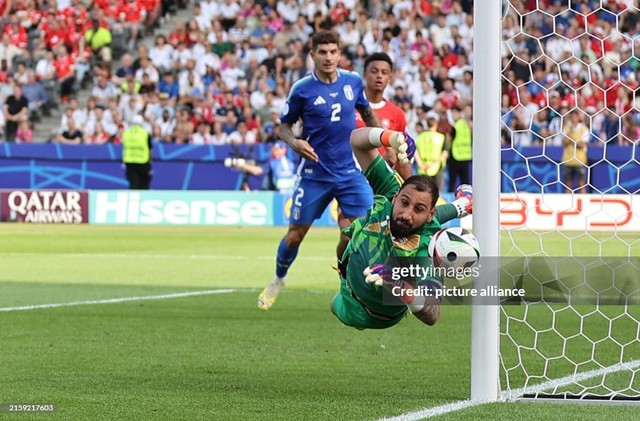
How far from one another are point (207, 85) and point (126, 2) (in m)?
4.71

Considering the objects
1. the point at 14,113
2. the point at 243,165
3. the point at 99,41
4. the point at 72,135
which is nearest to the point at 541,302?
the point at 243,165

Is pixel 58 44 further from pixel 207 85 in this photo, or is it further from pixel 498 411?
pixel 498 411

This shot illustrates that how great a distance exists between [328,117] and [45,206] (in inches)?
621

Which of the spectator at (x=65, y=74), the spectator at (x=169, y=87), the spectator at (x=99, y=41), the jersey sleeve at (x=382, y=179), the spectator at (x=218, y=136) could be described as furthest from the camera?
the spectator at (x=99, y=41)

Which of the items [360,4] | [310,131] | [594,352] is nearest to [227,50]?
[360,4]

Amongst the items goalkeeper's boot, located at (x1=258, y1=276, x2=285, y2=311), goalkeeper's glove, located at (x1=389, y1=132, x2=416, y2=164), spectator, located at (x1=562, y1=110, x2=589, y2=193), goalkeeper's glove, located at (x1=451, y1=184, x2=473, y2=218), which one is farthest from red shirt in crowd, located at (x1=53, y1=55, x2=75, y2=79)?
goalkeeper's glove, located at (x1=389, y1=132, x2=416, y2=164)

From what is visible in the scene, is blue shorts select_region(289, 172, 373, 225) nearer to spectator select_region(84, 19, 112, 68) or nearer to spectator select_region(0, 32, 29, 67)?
spectator select_region(84, 19, 112, 68)

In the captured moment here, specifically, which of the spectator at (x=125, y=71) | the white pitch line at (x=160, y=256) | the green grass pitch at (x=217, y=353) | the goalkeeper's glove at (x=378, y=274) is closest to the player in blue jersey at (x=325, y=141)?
the green grass pitch at (x=217, y=353)

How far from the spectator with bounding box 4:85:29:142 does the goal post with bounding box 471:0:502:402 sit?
80.5 feet

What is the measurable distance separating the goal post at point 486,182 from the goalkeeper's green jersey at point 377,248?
289 millimetres

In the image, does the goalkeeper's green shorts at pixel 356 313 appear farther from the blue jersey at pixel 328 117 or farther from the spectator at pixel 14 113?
the spectator at pixel 14 113

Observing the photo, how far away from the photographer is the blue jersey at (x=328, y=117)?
10953mm

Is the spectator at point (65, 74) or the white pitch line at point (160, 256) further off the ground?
the spectator at point (65, 74)

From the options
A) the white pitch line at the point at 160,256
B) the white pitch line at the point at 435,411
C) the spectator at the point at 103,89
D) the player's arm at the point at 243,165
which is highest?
the spectator at the point at 103,89
